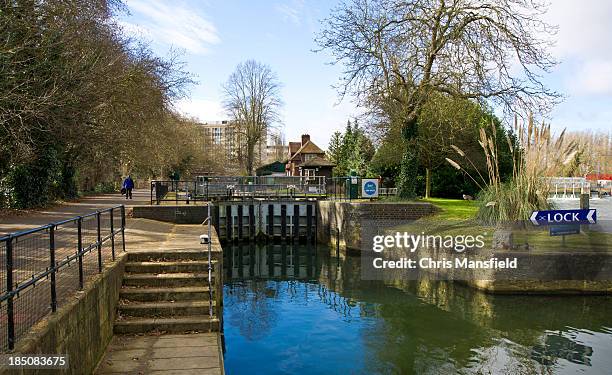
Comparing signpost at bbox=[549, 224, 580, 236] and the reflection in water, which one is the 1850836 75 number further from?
signpost at bbox=[549, 224, 580, 236]

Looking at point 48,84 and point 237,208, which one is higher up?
point 48,84

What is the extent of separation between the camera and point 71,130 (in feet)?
51.9

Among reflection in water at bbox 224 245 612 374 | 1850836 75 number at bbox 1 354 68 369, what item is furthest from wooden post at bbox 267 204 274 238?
1850836 75 number at bbox 1 354 68 369

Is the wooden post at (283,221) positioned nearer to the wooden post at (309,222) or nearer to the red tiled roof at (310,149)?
the wooden post at (309,222)

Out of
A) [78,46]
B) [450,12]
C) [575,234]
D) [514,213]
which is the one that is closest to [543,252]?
[514,213]

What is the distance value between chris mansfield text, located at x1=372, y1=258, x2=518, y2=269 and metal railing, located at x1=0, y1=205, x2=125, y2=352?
33.9 feet

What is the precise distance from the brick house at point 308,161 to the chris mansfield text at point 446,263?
21.8 metres

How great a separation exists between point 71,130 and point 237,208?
11.5 m

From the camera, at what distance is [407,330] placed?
1091cm

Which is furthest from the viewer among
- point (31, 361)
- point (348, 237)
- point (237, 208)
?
point (237, 208)

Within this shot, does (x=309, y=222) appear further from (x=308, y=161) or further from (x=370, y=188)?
(x=308, y=161)

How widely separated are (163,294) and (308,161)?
34.3 m

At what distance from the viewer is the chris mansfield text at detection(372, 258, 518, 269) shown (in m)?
13.3

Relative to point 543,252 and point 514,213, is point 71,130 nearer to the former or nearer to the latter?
point 514,213
